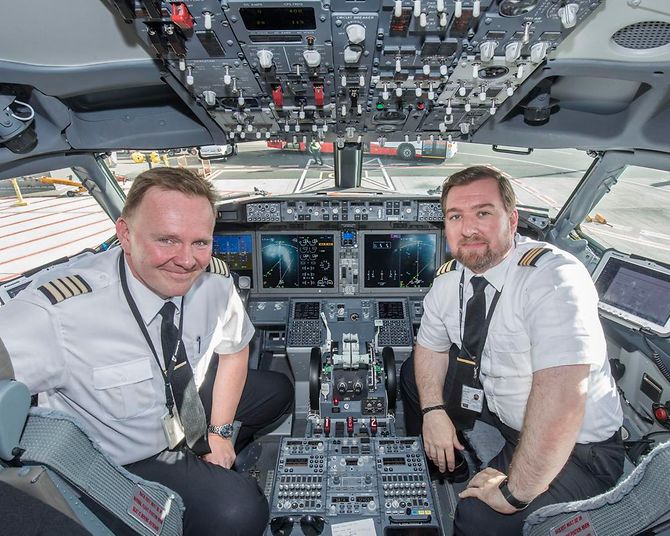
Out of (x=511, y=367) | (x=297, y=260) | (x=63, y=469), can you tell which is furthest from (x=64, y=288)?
(x=297, y=260)

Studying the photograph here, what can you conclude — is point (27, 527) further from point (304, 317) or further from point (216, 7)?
point (304, 317)

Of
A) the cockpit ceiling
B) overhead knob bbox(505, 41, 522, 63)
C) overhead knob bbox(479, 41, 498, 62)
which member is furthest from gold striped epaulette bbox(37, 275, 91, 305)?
overhead knob bbox(505, 41, 522, 63)

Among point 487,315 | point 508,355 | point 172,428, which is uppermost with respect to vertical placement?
point 487,315

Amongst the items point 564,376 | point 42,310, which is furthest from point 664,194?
point 42,310

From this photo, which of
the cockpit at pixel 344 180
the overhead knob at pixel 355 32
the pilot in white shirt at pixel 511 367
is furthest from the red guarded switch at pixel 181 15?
the pilot in white shirt at pixel 511 367

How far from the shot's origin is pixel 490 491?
154 centimetres

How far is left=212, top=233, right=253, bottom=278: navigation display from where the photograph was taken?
323 cm

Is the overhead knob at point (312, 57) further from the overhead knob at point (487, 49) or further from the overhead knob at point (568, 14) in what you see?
the overhead knob at point (568, 14)

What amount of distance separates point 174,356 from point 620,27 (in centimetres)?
210

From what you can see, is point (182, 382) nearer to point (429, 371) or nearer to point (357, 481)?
point (357, 481)

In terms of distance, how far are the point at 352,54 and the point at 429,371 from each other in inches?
58.5

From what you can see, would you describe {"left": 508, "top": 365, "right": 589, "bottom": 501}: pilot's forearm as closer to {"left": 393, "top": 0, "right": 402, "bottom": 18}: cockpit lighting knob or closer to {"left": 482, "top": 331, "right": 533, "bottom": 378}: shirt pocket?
{"left": 482, "top": 331, "right": 533, "bottom": 378}: shirt pocket

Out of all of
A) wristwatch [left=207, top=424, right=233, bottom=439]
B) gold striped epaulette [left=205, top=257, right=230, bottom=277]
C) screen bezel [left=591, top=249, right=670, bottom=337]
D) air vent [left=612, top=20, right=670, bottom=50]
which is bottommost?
wristwatch [left=207, top=424, right=233, bottom=439]

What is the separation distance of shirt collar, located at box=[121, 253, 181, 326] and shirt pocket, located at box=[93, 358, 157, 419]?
6.4 inches
